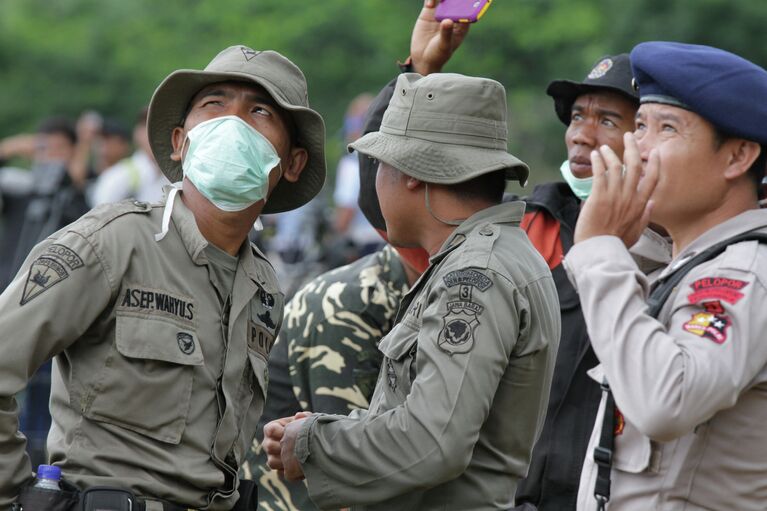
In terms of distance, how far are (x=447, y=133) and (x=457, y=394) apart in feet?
2.84

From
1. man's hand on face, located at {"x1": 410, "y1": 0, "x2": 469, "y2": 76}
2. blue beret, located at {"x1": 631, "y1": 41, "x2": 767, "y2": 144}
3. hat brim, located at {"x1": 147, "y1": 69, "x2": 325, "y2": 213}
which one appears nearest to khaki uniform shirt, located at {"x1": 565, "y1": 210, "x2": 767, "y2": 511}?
blue beret, located at {"x1": 631, "y1": 41, "x2": 767, "y2": 144}

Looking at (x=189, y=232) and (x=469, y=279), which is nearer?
(x=469, y=279)

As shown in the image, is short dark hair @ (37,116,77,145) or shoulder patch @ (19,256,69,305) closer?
shoulder patch @ (19,256,69,305)

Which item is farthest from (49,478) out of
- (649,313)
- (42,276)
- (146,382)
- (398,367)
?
(649,313)

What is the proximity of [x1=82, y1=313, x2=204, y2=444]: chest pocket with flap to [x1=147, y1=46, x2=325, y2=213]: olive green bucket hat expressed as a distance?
0.91 metres

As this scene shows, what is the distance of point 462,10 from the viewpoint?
4.77 metres

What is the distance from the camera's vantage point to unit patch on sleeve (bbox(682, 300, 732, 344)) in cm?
303

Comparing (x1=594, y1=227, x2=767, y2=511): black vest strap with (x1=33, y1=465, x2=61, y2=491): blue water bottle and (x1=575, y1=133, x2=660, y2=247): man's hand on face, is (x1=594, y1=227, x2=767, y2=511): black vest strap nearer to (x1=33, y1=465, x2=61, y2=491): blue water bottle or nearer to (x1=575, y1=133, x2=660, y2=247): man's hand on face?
(x1=575, y1=133, x2=660, y2=247): man's hand on face

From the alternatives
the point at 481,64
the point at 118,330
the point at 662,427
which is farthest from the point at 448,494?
the point at 481,64

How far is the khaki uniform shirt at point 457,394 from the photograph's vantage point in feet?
11.0

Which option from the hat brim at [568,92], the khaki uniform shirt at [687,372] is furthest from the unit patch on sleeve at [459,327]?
the hat brim at [568,92]

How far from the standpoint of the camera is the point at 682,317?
3.13 meters

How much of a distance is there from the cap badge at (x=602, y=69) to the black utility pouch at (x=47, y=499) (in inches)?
115

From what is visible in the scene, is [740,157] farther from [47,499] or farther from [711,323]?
[47,499]
